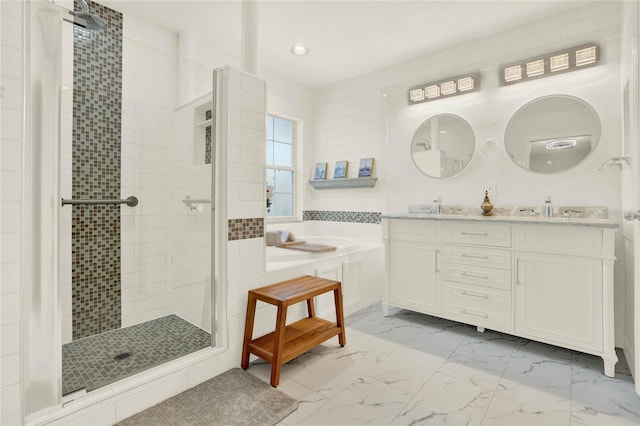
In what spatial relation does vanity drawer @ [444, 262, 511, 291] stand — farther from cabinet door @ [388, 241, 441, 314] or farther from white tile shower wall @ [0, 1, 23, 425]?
white tile shower wall @ [0, 1, 23, 425]

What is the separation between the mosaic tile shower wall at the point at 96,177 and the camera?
70.1 inches

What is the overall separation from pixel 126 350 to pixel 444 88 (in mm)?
3413

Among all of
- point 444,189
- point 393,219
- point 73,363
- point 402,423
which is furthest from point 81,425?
point 444,189

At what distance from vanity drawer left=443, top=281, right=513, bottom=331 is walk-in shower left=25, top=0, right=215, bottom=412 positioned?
1.86 m

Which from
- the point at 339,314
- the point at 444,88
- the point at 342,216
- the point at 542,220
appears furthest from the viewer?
the point at 342,216

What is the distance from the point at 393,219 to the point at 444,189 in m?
0.72

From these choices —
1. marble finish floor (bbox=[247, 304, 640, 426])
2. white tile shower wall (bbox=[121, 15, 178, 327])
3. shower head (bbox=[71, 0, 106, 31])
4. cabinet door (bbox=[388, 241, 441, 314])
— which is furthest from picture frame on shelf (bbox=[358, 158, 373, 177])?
shower head (bbox=[71, 0, 106, 31])

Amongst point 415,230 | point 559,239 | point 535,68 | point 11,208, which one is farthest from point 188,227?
point 535,68

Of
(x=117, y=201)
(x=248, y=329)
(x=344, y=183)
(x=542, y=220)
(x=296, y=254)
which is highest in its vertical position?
(x=344, y=183)

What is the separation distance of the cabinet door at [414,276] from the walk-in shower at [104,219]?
1649 mm

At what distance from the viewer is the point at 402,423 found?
158cm

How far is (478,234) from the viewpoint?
2547mm

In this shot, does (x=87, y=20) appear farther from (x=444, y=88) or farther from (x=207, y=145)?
(x=444, y=88)

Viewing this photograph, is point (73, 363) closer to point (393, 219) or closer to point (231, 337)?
point (231, 337)
